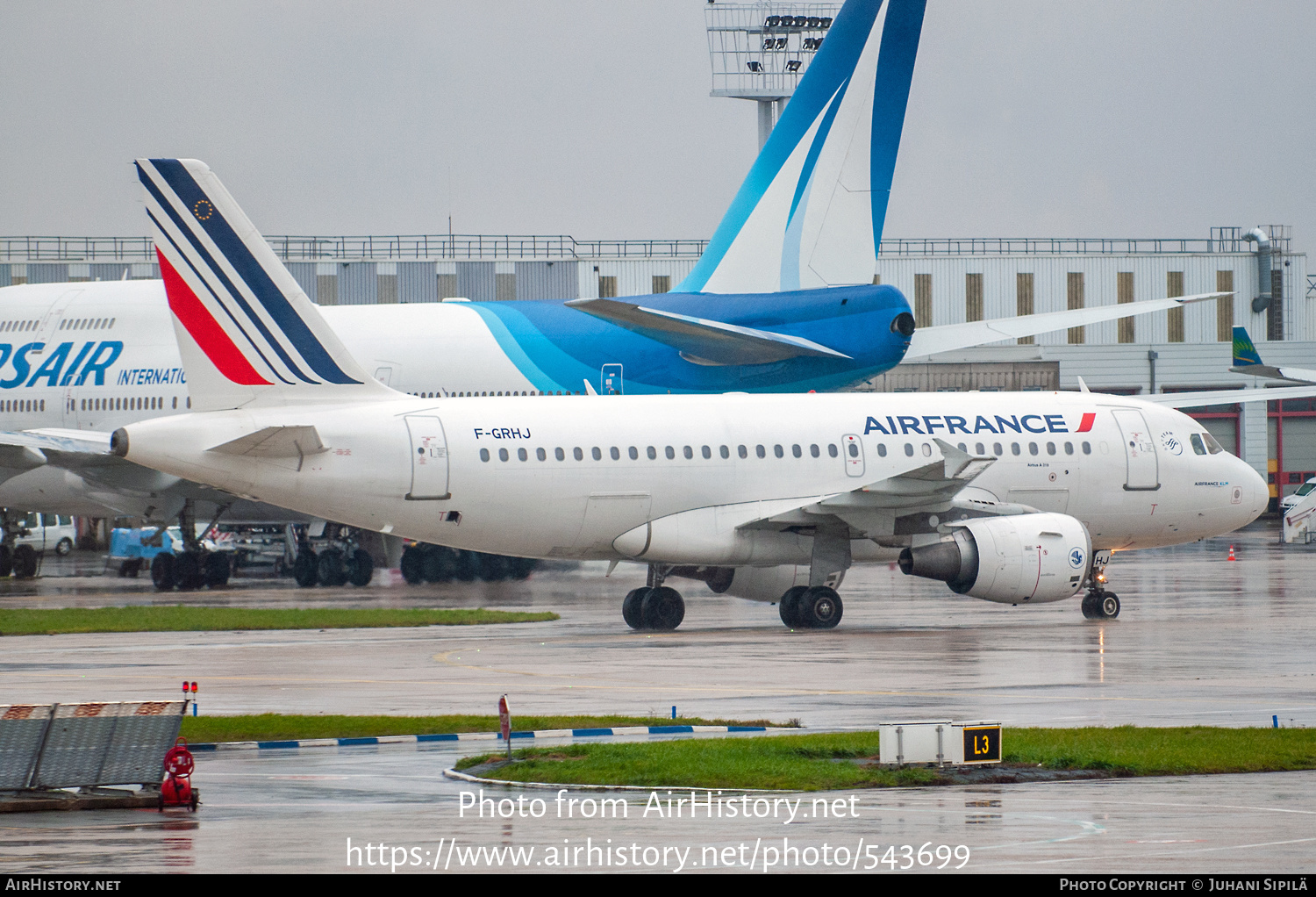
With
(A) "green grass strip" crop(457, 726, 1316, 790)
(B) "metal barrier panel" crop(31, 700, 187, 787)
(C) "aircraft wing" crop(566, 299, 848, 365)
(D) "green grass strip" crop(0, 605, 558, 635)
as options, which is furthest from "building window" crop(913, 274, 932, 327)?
(B) "metal barrier panel" crop(31, 700, 187, 787)

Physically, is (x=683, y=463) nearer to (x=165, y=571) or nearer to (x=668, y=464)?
(x=668, y=464)

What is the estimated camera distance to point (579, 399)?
100 feet

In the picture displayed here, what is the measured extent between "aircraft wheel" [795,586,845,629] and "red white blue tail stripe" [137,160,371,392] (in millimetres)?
8580

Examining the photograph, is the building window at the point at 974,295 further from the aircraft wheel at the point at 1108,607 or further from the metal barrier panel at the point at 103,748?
the metal barrier panel at the point at 103,748

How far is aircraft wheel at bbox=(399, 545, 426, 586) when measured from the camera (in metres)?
44.7

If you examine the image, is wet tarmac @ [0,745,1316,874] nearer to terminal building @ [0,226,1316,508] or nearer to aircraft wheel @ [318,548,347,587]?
aircraft wheel @ [318,548,347,587]

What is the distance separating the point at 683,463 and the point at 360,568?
1680 centimetres

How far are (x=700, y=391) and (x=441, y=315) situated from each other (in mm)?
6306

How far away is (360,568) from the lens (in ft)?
146

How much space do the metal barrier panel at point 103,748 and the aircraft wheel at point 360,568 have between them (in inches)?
1209

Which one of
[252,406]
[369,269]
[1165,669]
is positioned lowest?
[1165,669]

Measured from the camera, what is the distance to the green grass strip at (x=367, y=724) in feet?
56.0
